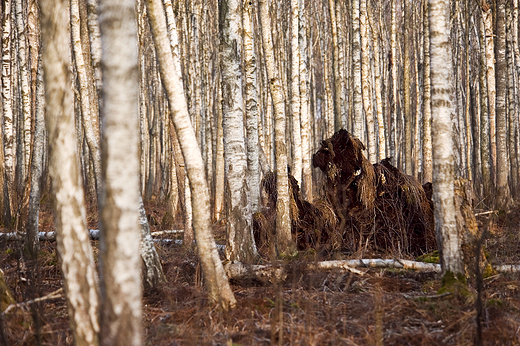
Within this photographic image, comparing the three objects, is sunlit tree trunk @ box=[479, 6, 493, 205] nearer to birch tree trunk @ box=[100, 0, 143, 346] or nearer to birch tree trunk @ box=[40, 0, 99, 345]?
birch tree trunk @ box=[40, 0, 99, 345]

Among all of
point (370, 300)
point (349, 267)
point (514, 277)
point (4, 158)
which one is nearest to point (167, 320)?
point (370, 300)

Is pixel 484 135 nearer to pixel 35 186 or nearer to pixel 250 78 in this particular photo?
pixel 250 78

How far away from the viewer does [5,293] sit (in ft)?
11.5

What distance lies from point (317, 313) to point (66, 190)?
2109 mm

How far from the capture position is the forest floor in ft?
9.84

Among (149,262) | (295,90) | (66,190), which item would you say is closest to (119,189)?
(66,190)

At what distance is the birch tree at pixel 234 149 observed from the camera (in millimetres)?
4883

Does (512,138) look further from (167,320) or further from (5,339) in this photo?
(5,339)

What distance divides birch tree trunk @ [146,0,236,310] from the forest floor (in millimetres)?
195

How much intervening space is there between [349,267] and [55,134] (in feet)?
10.6

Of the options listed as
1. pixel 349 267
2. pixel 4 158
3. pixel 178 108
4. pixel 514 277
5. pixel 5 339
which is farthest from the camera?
pixel 4 158

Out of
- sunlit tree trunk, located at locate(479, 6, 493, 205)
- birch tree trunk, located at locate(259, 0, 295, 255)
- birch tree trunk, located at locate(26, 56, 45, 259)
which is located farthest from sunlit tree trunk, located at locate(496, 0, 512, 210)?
birch tree trunk, located at locate(26, 56, 45, 259)

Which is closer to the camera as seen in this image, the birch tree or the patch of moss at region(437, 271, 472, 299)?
the patch of moss at region(437, 271, 472, 299)

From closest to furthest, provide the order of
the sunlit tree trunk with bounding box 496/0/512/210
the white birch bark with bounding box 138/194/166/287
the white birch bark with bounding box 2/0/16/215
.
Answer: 1. the white birch bark with bounding box 138/194/166/287
2. the white birch bark with bounding box 2/0/16/215
3. the sunlit tree trunk with bounding box 496/0/512/210
